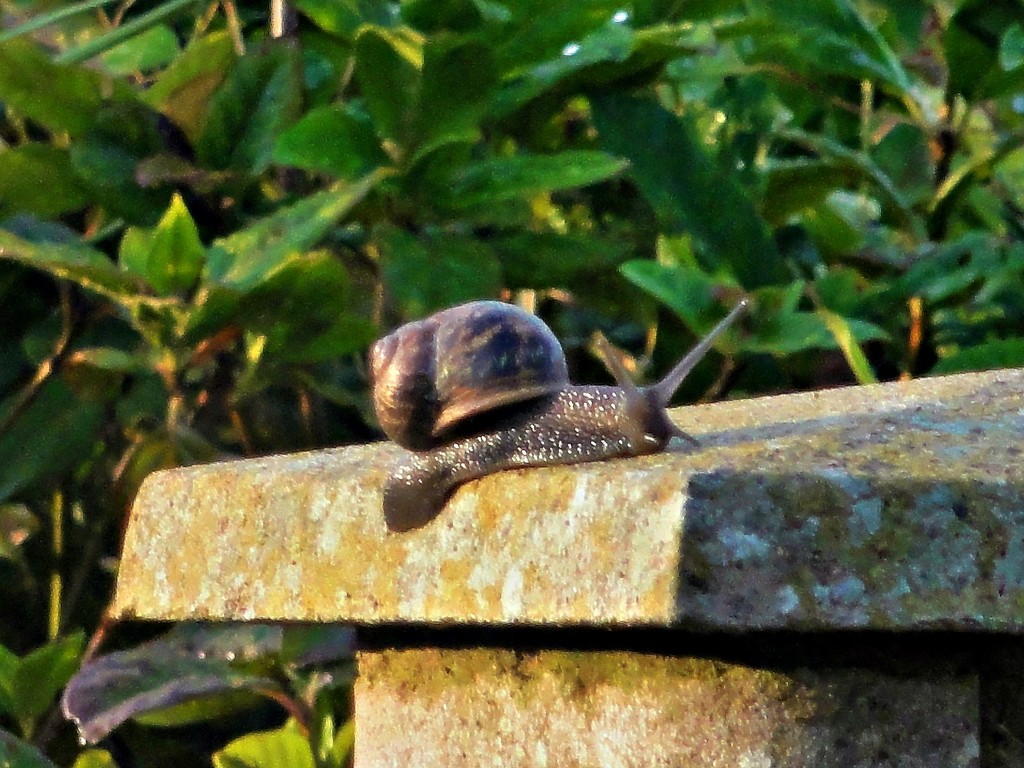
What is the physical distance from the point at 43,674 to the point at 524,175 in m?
0.74

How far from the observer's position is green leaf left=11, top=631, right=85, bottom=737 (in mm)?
1488

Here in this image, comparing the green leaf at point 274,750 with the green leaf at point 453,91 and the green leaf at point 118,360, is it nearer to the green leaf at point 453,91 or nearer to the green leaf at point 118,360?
the green leaf at point 118,360

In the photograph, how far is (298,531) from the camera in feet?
2.75

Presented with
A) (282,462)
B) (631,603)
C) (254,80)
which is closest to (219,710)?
(282,462)

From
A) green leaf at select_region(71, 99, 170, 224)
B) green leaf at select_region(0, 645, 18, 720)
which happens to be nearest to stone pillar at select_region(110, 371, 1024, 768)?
green leaf at select_region(0, 645, 18, 720)

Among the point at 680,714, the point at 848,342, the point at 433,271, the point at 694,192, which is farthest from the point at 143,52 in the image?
the point at 680,714

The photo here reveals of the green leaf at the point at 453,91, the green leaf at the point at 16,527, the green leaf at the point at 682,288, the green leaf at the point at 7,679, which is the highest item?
the green leaf at the point at 453,91

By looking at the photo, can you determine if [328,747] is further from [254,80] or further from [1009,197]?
[1009,197]

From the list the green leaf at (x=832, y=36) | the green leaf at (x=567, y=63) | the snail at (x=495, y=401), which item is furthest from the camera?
the green leaf at (x=832, y=36)

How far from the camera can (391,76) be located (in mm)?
1458

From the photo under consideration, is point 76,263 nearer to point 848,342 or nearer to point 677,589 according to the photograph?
point 848,342

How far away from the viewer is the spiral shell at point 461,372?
881mm

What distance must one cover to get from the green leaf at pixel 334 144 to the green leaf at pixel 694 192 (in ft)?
0.96

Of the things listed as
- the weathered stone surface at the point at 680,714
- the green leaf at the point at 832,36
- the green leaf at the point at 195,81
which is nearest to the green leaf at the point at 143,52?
the green leaf at the point at 195,81
